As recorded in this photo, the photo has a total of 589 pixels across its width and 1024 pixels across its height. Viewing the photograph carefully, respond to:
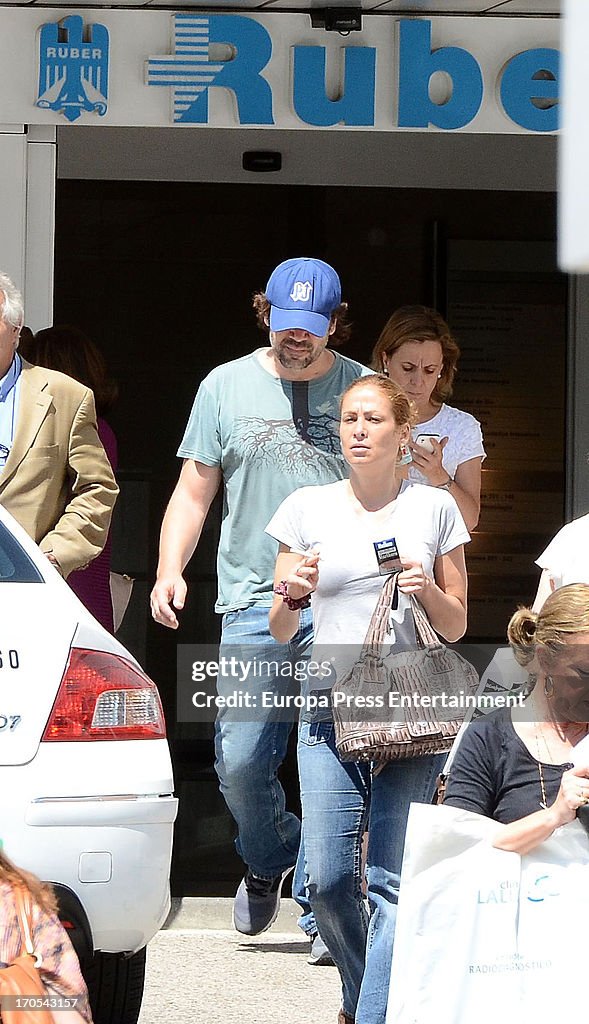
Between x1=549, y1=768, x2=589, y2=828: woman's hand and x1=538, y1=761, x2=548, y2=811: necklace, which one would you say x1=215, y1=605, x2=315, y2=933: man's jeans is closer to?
x1=538, y1=761, x2=548, y2=811: necklace

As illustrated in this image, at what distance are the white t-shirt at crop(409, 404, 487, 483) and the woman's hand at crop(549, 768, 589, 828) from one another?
6.89 ft

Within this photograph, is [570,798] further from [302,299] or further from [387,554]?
[302,299]

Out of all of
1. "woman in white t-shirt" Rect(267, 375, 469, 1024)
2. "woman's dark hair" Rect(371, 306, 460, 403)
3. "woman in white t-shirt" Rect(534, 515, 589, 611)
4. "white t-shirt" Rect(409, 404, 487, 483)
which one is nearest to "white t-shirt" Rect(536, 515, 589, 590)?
"woman in white t-shirt" Rect(534, 515, 589, 611)

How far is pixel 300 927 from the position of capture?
601cm

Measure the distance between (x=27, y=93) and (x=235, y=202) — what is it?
8.81 ft

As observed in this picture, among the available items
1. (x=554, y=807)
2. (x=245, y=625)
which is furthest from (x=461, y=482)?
(x=554, y=807)

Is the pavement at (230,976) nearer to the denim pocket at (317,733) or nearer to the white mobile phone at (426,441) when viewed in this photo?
the denim pocket at (317,733)

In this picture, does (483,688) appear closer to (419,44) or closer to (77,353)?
(77,353)

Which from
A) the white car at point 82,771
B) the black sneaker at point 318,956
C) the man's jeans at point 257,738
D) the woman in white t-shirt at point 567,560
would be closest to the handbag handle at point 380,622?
the woman in white t-shirt at point 567,560

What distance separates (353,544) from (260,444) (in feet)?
2.35

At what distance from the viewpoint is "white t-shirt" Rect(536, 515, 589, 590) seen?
439cm

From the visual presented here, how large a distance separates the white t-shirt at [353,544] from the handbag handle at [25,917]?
4.79 feet

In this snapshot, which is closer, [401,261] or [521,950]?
[521,950]

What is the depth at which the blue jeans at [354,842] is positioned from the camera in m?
4.17
